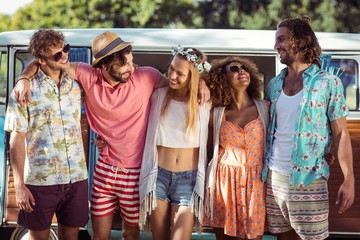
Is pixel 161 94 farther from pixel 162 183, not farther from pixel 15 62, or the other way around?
pixel 15 62

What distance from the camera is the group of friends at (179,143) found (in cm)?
424

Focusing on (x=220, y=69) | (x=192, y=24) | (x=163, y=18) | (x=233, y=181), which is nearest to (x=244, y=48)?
(x=220, y=69)

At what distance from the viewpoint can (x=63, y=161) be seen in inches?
173

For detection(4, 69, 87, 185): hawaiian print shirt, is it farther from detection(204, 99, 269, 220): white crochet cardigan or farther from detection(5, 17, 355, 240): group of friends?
detection(204, 99, 269, 220): white crochet cardigan

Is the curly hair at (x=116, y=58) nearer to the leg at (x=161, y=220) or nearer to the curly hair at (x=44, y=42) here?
the curly hair at (x=44, y=42)

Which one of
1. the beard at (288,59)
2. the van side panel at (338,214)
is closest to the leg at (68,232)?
the beard at (288,59)

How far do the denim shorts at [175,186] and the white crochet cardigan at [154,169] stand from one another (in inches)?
1.6

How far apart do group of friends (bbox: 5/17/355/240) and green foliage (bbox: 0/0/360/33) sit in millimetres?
13898

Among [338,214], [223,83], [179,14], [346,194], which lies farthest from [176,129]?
[179,14]

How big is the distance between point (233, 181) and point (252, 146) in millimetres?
290

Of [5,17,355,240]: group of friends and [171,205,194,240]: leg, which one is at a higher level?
[5,17,355,240]: group of friends

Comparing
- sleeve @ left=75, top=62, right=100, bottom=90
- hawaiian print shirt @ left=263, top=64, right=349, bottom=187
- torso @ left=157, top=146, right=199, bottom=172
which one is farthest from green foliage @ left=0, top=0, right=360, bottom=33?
hawaiian print shirt @ left=263, top=64, right=349, bottom=187

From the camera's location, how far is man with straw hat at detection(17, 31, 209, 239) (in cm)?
452

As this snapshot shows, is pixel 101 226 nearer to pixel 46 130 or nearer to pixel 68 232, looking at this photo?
pixel 68 232
